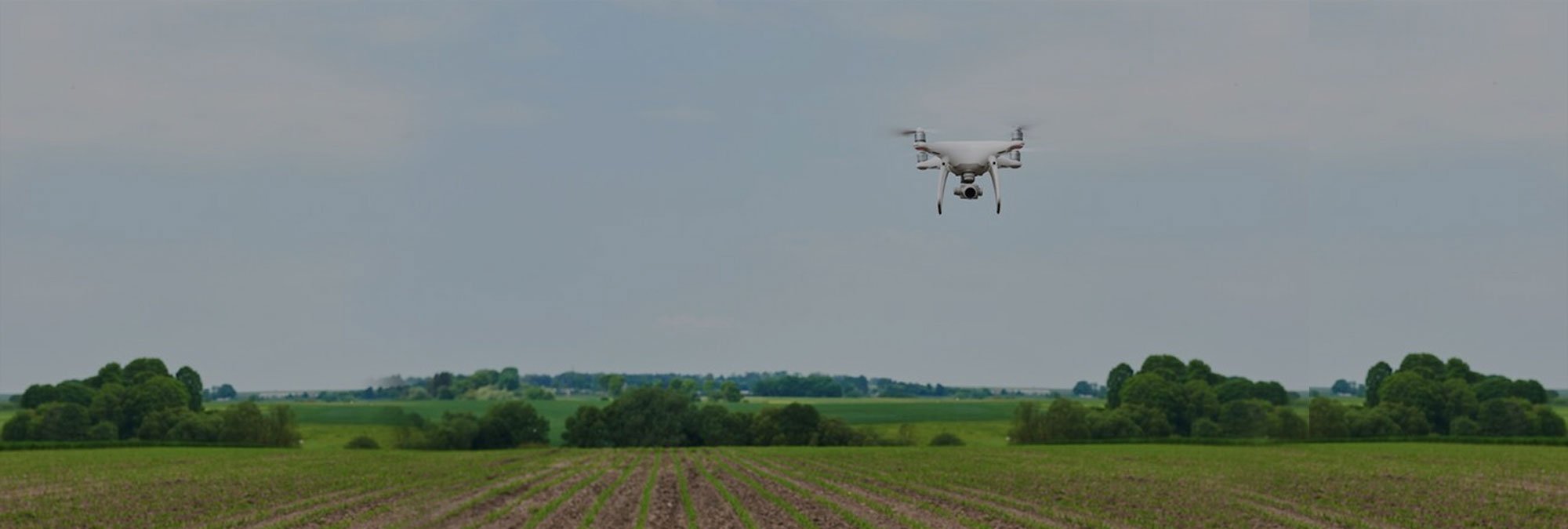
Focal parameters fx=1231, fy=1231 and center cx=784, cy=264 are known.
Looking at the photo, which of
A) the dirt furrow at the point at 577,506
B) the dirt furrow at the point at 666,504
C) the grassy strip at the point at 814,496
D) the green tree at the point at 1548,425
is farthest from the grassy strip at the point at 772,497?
the green tree at the point at 1548,425

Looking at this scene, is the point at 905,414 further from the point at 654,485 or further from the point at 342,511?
the point at 342,511

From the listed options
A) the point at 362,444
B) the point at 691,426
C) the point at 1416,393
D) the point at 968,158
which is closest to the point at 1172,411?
the point at 1416,393

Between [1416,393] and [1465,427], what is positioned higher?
[1416,393]

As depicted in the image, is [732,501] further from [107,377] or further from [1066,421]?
[107,377]

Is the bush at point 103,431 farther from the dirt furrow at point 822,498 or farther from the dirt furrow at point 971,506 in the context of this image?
the dirt furrow at point 971,506

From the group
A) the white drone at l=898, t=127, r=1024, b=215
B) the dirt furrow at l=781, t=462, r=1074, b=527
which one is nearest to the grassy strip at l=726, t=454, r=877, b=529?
the dirt furrow at l=781, t=462, r=1074, b=527

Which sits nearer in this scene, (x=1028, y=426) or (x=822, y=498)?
(x=822, y=498)
